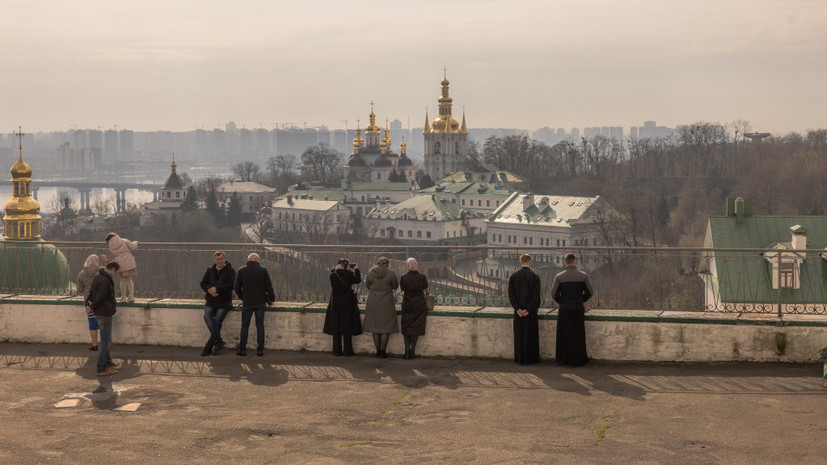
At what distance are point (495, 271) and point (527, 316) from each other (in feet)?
4.35

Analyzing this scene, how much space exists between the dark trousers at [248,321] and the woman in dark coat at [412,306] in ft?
4.39

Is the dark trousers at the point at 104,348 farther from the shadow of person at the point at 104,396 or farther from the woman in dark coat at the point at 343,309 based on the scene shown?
the woman in dark coat at the point at 343,309

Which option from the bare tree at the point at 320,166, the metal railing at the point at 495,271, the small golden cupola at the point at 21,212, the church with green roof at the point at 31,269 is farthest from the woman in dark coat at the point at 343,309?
the bare tree at the point at 320,166

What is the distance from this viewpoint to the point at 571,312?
31.1ft

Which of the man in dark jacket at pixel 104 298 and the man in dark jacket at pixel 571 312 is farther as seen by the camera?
the man in dark jacket at pixel 104 298

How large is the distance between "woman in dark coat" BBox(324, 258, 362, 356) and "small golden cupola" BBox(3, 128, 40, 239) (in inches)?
519

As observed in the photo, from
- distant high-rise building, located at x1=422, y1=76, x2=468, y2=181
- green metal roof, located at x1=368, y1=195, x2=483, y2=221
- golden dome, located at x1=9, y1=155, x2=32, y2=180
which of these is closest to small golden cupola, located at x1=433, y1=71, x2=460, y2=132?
distant high-rise building, located at x1=422, y1=76, x2=468, y2=181

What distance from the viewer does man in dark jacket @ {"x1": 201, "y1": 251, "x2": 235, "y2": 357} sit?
10195 millimetres

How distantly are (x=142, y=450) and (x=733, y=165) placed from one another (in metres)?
119

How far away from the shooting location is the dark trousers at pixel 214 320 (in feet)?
33.4

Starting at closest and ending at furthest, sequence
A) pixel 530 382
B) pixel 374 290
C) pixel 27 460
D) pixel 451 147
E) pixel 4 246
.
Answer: pixel 27 460 < pixel 530 382 < pixel 374 290 < pixel 4 246 < pixel 451 147

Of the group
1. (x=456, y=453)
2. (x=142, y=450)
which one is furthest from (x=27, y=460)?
(x=456, y=453)

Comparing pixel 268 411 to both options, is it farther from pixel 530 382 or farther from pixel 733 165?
pixel 733 165

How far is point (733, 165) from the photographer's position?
392 feet
